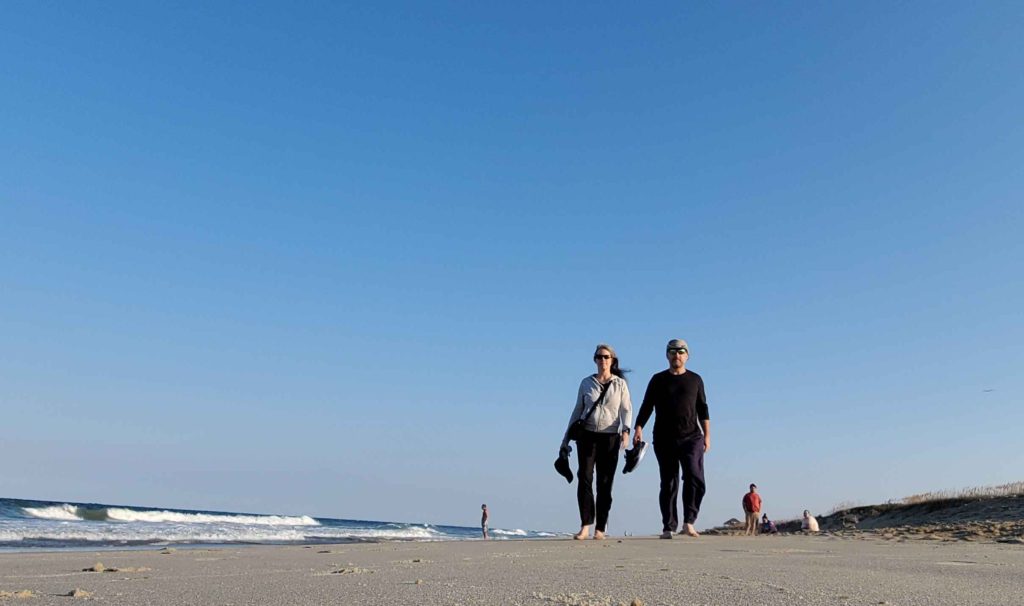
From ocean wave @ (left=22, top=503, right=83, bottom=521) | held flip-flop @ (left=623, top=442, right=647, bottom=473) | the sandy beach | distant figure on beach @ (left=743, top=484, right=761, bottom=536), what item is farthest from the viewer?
ocean wave @ (left=22, top=503, right=83, bottom=521)

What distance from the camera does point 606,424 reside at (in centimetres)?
743

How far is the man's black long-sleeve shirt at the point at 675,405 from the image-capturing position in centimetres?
775

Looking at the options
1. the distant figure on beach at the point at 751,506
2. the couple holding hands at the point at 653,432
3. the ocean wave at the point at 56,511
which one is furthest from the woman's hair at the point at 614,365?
the ocean wave at the point at 56,511

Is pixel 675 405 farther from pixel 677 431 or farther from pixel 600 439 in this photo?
pixel 600 439

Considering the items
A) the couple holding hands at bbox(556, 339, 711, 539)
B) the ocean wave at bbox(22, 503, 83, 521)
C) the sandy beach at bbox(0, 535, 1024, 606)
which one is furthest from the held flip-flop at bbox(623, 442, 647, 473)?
the ocean wave at bbox(22, 503, 83, 521)

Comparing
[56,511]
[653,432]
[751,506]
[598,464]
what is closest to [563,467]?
[598,464]

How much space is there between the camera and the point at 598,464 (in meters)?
7.50

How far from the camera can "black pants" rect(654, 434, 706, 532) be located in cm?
757

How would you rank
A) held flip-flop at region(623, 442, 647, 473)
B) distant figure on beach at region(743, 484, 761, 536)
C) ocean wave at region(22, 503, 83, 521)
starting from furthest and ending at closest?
ocean wave at region(22, 503, 83, 521), distant figure on beach at region(743, 484, 761, 536), held flip-flop at region(623, 442, 647, 473)

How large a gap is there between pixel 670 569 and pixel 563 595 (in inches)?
49.0

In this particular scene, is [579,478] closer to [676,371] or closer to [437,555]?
[676,371]

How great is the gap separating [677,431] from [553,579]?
15.1 ft

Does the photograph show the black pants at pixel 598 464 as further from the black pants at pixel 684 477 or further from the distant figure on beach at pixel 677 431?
the black pants at pixel 684 477

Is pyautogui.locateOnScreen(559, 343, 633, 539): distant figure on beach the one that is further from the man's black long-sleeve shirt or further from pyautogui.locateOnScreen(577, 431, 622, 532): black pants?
the man's black long-sleeve shirt
